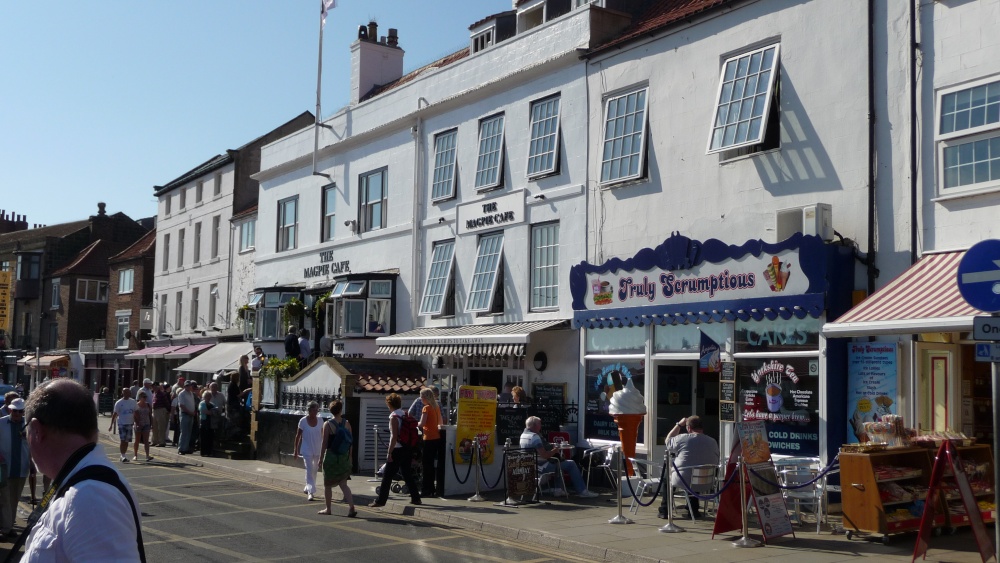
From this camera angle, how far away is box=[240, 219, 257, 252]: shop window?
118 ft

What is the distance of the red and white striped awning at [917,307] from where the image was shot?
1131cm

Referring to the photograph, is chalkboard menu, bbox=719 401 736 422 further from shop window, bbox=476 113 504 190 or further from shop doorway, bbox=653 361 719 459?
shop window, bbox=476 113 504 190

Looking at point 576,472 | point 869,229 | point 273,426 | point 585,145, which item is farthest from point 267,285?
point 869,229

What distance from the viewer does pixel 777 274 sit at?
1459cm

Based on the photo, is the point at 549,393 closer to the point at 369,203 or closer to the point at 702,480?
the point at 702,480

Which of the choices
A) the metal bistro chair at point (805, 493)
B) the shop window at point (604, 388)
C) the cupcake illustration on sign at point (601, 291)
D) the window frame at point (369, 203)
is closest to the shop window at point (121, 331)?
the window frame at point (369, 203)

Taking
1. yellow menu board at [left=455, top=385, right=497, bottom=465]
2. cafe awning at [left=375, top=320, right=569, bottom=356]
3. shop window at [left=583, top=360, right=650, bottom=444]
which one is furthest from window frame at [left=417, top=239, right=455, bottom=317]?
yellow menu board at [left=455, top=385, right=497, bottom=465]

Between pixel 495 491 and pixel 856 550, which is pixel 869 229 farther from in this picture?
pixel 495 491

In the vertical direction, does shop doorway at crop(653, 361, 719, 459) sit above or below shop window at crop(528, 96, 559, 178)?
below

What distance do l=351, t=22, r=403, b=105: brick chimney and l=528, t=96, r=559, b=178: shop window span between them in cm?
1153

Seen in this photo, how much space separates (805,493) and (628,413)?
3.26 meters

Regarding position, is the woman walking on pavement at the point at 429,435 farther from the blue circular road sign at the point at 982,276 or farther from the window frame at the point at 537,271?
the blue circular road sign at the point at 982,276

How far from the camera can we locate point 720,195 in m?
16.2

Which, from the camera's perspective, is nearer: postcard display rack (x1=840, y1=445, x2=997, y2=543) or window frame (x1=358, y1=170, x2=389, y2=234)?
postcard display rack (x1=840, y1=445, x2=997, y2=543)
